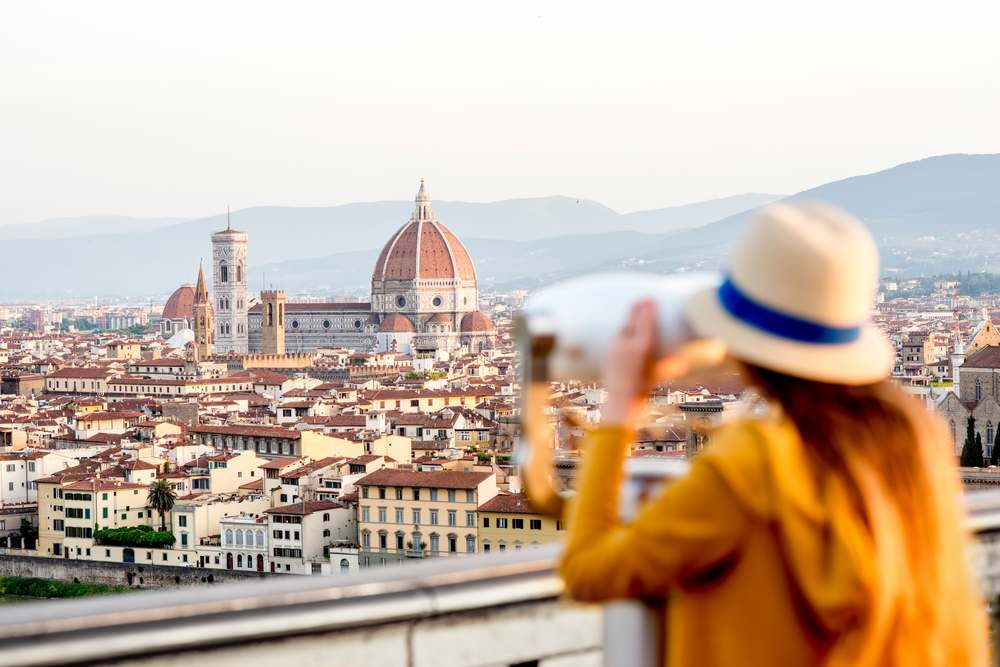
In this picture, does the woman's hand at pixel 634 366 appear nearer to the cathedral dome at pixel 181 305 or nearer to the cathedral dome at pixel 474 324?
the cathedral dome at pixel 474 324

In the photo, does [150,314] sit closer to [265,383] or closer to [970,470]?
[265,383]

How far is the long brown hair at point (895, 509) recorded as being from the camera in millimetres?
775

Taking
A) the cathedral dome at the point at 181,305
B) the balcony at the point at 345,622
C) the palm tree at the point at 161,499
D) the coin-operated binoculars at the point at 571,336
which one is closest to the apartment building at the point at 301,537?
the palm tree at the point at 161,499

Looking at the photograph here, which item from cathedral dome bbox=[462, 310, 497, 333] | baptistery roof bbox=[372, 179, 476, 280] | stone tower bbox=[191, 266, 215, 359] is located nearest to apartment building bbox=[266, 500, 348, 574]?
stone tower bbox=[191, 266, 215, 359]

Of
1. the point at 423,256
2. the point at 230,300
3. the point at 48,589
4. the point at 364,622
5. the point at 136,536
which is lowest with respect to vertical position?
the point at 48,589

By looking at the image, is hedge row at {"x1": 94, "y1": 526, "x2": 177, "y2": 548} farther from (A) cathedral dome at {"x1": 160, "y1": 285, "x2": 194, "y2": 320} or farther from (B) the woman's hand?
(A) cathedral dome at {"x1": 160, "y1": 285, "x2": 194, "y2": 320}

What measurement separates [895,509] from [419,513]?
530 inches

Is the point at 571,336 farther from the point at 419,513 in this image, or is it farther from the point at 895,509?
the point at 419,513

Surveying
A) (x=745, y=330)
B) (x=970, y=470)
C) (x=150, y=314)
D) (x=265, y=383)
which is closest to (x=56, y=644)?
(x=745, y=330)

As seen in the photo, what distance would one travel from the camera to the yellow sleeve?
30.8 inches

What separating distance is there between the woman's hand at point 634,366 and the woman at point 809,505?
40 millimetres

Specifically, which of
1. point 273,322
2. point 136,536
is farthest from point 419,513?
point 273,322

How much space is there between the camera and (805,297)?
2.62ft

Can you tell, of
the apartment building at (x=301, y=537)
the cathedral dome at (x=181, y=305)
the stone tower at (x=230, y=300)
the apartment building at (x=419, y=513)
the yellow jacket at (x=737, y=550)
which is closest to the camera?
the yellow jacket at (x=737, y=550)
